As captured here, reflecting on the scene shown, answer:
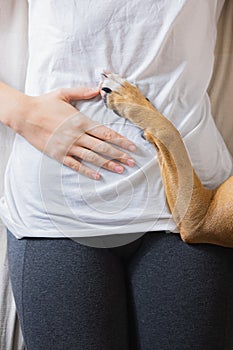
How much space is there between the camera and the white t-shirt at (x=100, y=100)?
0.99 metres

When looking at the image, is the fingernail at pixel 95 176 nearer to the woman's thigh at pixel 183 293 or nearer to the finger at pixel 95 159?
the finger at pixel 95 159

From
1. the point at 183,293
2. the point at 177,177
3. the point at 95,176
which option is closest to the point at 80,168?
the point at 95,176

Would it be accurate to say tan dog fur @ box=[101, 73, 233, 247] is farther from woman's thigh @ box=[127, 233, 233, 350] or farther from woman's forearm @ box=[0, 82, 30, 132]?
woman's forearm @ box=[0, 82, 30, 132]

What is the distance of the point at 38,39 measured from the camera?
1067mm

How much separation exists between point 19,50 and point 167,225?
0.47m

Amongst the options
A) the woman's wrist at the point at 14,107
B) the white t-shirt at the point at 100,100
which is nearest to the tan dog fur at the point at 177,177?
the white t-shirt at the point at 100,100

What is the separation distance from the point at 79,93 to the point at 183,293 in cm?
35

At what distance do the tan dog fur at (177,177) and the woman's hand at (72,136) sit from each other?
4 cm

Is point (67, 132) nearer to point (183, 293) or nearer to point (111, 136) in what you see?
point (111, 136)

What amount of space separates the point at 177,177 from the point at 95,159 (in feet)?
0.42

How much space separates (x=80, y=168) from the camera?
0.99 meters

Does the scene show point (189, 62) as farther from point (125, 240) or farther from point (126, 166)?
point (125, 240)

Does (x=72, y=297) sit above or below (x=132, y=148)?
below

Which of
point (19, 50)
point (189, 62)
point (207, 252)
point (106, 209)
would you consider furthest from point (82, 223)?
A: point (19, 50)
